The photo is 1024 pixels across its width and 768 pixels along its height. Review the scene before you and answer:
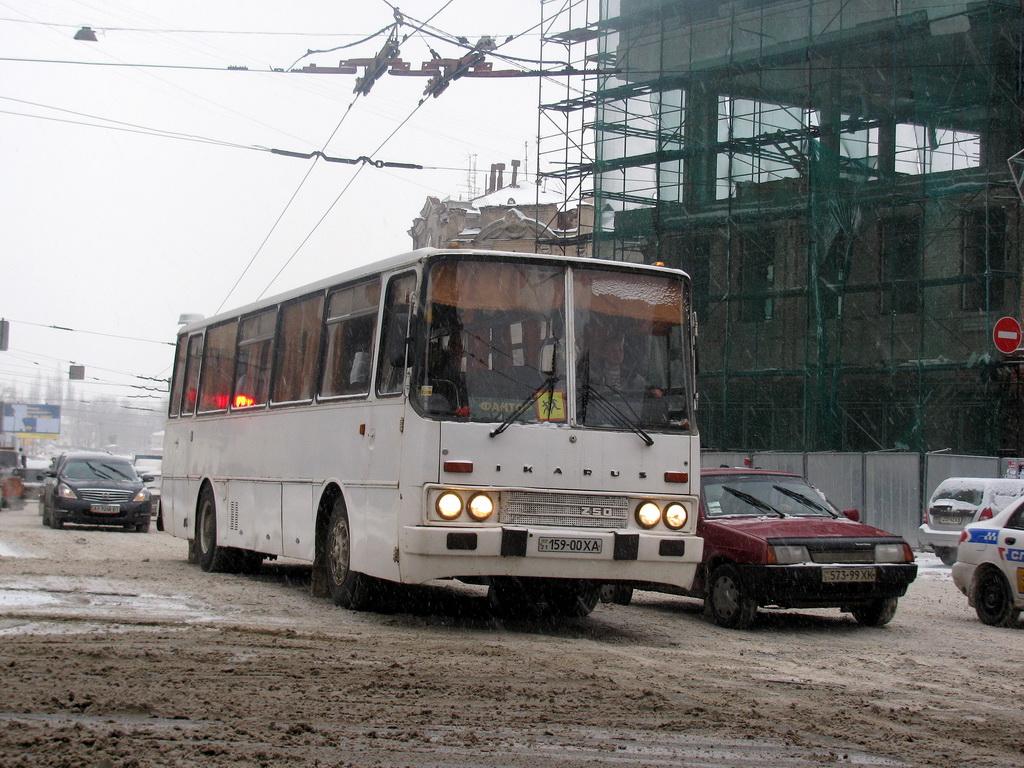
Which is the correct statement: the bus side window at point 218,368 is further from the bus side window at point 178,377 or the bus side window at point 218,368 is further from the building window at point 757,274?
the building window at point 757,274

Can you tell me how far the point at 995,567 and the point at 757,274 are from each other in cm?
2346

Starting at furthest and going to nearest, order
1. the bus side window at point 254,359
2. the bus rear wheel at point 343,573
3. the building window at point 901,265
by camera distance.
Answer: the building window at point 901,265 < the bus side window at point 254,359 < the bus rear wheel at point 343,573

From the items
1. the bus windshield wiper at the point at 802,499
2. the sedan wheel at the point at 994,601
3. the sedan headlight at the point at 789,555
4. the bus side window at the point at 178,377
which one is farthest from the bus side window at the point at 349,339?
the bus side window at the point at 178,377

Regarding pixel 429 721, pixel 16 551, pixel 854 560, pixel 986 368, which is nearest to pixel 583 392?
pixel 854 560

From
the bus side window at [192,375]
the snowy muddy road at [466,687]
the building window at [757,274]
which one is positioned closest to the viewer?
the snowy muddy road at [466,687]

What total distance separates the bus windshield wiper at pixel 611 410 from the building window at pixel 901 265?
22.9 metres

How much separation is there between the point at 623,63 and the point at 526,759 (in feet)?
118

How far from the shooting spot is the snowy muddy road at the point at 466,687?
247 inches

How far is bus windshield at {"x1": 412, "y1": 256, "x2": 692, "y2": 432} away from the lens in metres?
11.2

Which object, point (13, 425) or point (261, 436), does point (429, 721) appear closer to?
point (261, 436)

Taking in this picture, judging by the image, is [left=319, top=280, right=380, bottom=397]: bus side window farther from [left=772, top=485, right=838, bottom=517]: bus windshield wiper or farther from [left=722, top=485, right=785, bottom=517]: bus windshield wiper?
[left=772, top=485, right=838, bottom=517]: bus windshield wiper

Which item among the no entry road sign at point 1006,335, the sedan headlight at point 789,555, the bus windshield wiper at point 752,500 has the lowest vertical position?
the sedan headlight at point 789,555

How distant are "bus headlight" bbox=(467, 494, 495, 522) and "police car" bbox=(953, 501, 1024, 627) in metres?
5.75

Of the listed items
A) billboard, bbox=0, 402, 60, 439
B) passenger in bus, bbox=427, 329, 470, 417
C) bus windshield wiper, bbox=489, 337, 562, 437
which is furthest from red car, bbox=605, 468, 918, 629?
billboard, bbox=0, 402, 60, 439
